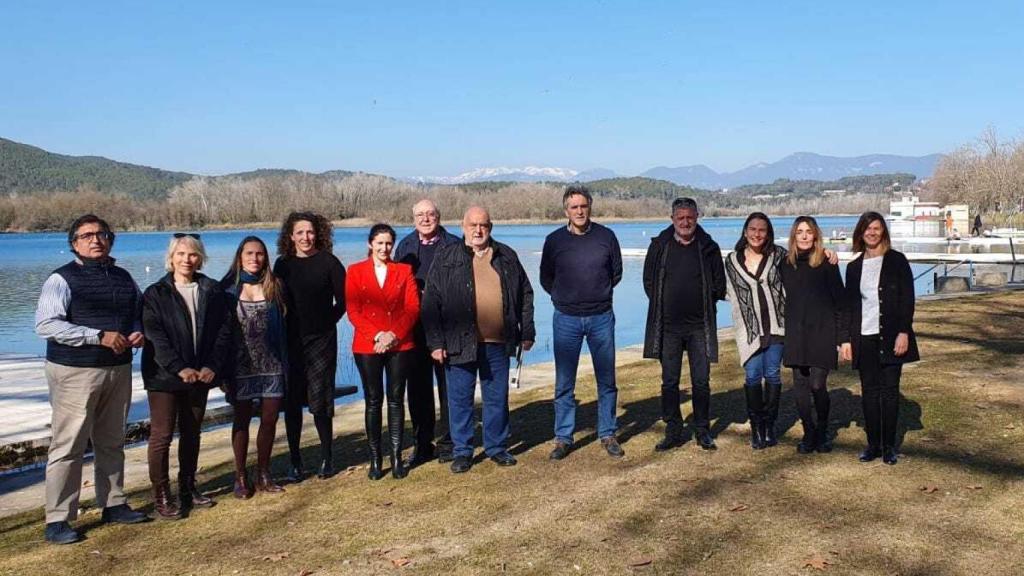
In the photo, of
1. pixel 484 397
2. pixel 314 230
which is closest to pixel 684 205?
pixel 484 397

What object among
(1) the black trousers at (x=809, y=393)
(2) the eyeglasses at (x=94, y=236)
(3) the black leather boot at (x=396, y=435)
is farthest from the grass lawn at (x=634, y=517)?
(2) the eyeglasses at (x=94, y=236)

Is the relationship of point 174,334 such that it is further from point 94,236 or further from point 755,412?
point 755,412

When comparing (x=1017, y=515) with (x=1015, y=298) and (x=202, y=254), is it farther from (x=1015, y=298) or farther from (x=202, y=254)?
(x=1015, y=298)

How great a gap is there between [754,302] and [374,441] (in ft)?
9.41

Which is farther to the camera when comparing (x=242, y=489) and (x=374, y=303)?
(x=374, y=303)

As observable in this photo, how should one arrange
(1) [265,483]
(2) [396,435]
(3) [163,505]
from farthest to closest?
(2) [396,435]
(1) [265,483]
(3) [163,505]

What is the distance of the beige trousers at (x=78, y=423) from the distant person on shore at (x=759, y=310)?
13.4 feet

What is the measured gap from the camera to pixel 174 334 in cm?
500

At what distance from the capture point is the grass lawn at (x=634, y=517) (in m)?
4.31

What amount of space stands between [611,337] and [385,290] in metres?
1.69

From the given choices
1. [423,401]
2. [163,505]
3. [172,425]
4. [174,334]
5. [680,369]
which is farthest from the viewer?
[423,401]

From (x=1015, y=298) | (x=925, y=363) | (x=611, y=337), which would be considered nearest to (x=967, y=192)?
(x=1015, y=298)

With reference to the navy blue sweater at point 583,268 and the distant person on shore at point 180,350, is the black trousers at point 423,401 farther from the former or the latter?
the distant person on shore at point 180,350

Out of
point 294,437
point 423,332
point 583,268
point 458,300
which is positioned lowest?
point 294,437
